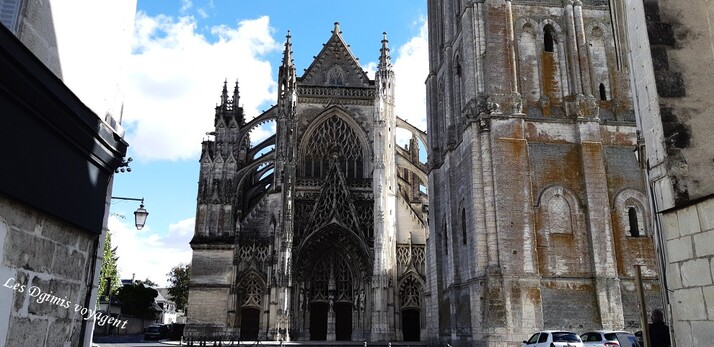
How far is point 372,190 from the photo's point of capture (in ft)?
124

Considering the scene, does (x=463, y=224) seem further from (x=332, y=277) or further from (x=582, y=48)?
(x=332, y=277)

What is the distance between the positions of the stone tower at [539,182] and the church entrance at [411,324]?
11.5 m

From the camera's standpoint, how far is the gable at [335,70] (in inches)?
1651

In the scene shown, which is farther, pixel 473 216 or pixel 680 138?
pixel 473 216

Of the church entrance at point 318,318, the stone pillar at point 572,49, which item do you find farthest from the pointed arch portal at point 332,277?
the stone pillar at point 572,49

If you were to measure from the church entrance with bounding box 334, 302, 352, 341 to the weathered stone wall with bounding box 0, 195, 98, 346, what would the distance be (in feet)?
105

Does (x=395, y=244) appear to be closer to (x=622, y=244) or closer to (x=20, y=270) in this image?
(x=622, y=244)

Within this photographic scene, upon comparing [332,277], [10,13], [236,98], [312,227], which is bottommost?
[10,13]

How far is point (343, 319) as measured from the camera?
3619 cm

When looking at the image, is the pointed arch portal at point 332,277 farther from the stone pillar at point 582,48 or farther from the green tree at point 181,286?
the green tree at point 181,286

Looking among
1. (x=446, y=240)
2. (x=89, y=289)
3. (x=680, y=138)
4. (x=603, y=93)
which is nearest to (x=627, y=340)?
(x=680, y=138)

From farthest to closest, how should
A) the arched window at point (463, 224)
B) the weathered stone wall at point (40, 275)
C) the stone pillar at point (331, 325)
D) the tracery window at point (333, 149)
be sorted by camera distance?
the tracery window at point (333, 149) < the stone pillar at point (331, 325) < the arched window at point (463, 224) < the weathered stone wall at point (40, 275)

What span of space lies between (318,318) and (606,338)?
24071 millimetres

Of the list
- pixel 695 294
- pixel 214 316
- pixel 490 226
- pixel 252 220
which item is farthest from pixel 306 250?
pixel 695 294
